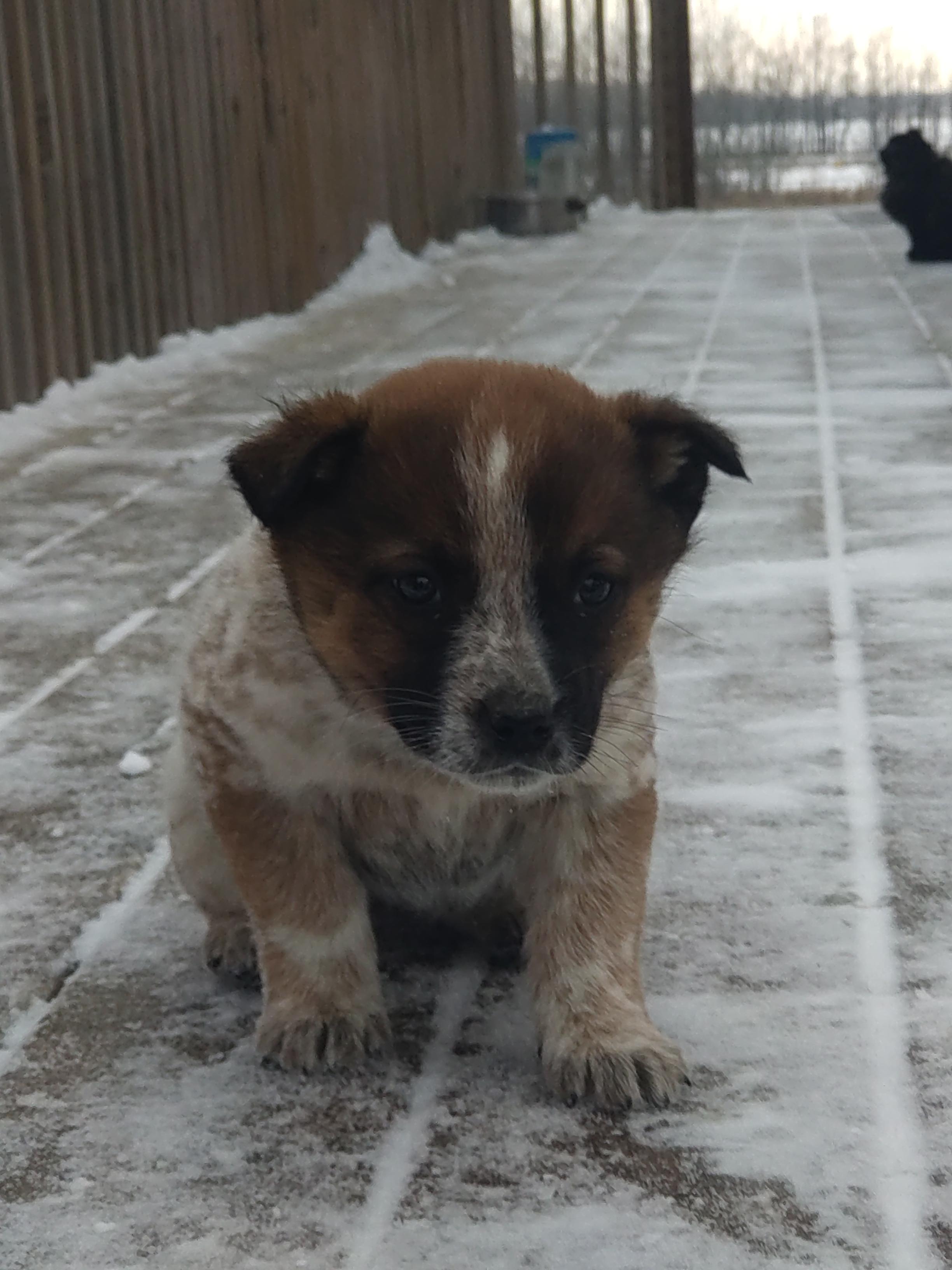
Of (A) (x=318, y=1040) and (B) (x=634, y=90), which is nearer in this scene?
(A) (x=318, y=1040)

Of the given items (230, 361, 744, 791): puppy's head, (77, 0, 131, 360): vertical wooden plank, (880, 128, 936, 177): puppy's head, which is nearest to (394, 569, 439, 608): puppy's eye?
(230, 361, 744, 791): puppy's head

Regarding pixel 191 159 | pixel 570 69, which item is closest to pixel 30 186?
pixel 191 159

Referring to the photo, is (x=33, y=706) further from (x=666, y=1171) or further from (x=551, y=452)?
(x=666, y=1171)

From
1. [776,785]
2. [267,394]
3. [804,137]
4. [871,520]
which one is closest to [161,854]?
[776,785]

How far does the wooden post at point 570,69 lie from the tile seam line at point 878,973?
44.4 feet

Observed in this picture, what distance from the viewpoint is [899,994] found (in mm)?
2482

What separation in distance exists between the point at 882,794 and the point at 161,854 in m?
1.35

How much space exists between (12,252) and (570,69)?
11398mm

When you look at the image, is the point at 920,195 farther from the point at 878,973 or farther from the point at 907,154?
the point at 878,973

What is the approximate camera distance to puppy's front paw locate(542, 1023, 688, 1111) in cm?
222

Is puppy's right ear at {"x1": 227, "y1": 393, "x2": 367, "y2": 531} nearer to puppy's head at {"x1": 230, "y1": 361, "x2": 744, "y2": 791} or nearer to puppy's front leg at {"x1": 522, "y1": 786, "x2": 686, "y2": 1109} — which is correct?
puppy's head at {"x1": 230, "y1": 361, "x2": 744, "y2": 791}

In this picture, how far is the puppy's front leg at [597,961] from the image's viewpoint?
7.32 ft

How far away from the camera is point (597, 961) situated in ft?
7.78

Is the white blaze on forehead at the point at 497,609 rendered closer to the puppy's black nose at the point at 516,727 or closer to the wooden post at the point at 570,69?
the puppy's black nose at the point at 516,727
